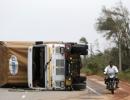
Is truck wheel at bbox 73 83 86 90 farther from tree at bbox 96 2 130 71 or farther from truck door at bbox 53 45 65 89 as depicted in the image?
tree at bbox 96 2 130 71

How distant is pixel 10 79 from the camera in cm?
3231

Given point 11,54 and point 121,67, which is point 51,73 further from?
point 121,67

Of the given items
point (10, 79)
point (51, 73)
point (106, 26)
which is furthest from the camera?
point (106, 26)

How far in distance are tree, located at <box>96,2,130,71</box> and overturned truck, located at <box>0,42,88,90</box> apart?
35360 mm

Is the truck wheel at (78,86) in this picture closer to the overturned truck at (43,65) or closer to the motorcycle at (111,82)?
the overturned truck at (43,65)

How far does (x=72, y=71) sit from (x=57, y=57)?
3.94ft

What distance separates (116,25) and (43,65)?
3724 cm

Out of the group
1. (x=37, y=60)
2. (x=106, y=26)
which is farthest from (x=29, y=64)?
(x=106, y=26)

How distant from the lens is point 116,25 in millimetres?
67000

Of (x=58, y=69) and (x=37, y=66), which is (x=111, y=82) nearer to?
(x=58, y=69)

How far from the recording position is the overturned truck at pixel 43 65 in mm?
30000

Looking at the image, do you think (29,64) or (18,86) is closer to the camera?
(29,64)

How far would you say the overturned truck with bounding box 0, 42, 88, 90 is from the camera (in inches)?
1181

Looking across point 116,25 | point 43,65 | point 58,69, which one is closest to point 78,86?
point 58,69
